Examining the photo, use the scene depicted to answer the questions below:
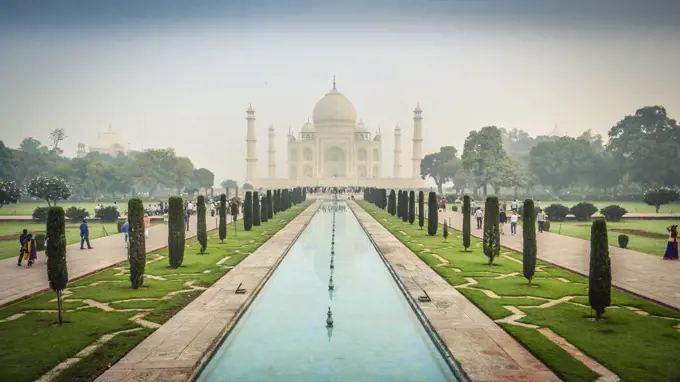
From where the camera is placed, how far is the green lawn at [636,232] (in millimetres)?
17531

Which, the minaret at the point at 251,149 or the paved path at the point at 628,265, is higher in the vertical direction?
the minaret at the point at 251,149

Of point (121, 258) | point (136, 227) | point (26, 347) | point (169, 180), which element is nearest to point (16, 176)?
point (169, 180)

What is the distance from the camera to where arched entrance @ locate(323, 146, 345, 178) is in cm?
Answer: 8262

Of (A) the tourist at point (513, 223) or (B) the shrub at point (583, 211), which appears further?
(B) the shrub at point (583, 211)

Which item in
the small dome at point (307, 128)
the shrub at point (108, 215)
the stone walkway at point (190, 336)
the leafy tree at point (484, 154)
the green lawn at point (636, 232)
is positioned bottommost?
the stone walkway at point (190, 336)

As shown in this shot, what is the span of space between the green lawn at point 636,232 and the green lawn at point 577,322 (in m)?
5.35

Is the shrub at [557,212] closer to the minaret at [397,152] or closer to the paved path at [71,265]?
the paved path at [71,265]

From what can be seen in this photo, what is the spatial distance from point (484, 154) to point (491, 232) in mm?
35998

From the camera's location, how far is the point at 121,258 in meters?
15.0

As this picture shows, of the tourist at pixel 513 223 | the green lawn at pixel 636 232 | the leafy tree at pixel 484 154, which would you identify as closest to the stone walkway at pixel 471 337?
the green lawn at pixel 636 232

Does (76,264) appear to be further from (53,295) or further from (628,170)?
(628,170)

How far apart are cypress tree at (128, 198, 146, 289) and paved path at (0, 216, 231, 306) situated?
1567mm

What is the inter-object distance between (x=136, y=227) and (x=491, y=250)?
736cm

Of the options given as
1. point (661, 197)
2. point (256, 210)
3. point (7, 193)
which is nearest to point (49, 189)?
point (7, 193)
